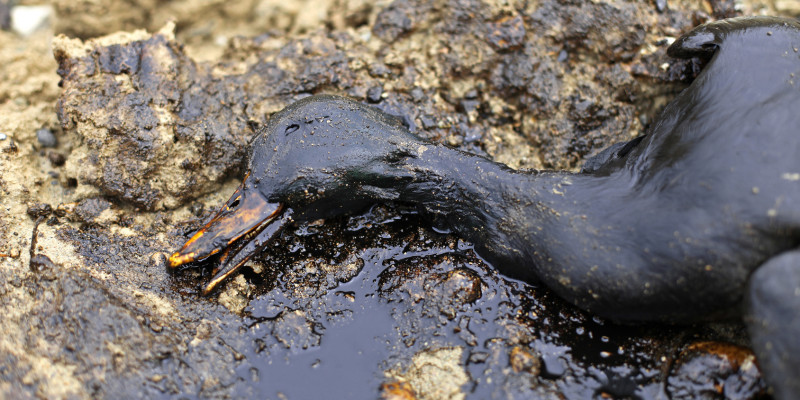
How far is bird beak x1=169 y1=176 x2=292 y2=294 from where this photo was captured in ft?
9.42

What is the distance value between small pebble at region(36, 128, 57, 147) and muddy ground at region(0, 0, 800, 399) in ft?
0.05

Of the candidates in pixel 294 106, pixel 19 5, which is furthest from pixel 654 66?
pixel 19 5

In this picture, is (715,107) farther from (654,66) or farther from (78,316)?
(78,316)

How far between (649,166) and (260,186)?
6.18 ft

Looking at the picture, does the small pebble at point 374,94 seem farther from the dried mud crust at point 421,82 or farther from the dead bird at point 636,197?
the dead bird at point 636,197

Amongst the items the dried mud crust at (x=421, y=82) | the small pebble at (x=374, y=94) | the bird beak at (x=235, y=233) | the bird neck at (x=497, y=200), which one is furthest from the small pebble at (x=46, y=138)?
the bird neck at (x=497, y=200)

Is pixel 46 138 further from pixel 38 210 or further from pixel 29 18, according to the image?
pixel 29 18

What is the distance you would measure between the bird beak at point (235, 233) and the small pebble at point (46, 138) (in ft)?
4.75

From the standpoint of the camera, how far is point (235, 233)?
9.44 feet

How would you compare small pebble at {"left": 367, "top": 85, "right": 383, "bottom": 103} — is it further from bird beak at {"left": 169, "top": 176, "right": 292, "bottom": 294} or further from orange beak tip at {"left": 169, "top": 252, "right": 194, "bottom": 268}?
orange beak tip at {"left": 169, "top": 252, "right": 194, "bottom": 268}

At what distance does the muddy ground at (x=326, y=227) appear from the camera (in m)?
2.66

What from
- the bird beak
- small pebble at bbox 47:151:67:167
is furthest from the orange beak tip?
small pebble at bbox 47:151:67:167

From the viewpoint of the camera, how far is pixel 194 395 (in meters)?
2.59

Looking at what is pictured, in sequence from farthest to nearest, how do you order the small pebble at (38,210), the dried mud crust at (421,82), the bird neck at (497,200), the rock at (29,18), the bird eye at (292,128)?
the rock at (29,18) < the dried mud crust at (421,82) < the small pebble at (38,210) < the bird eye at (292,128) < the bird neck at (497,200)
